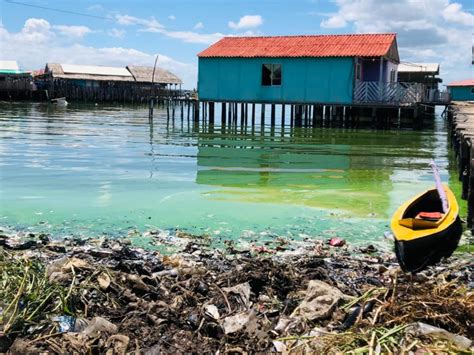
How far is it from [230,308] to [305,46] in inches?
1104

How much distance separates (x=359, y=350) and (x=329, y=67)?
2757 cm

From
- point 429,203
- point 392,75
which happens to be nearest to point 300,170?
point 429,203

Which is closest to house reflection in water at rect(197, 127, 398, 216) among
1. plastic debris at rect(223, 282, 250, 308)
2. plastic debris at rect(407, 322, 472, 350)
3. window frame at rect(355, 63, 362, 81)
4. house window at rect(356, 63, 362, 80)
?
window frame at rect(355, 63, 362, 81)

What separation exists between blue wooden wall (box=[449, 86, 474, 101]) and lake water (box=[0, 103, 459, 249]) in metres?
30.5

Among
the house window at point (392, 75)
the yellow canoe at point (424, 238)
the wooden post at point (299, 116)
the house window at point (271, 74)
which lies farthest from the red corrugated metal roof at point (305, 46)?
the yellow canoe at point (424, 238)

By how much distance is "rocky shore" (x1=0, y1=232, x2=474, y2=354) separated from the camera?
14.5 feet

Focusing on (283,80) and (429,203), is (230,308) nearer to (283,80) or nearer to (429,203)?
(429,203)

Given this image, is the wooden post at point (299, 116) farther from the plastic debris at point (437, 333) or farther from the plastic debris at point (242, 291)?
the plastic debris at point (437, 333)

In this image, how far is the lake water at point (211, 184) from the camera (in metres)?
9.24

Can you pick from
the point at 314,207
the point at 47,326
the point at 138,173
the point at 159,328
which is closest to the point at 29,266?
the point at 47,326

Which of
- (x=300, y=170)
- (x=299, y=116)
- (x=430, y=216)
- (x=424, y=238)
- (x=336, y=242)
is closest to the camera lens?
(x=424, y=238)

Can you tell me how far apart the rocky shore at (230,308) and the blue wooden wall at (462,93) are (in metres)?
49.5

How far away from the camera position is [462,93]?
173ft

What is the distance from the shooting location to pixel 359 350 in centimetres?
402
